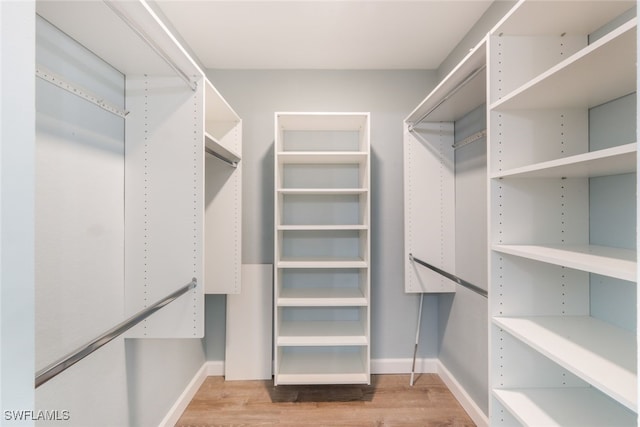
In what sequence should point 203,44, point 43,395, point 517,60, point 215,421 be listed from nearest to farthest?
point 43,395
point 517,60
point 215,421
point 203,44

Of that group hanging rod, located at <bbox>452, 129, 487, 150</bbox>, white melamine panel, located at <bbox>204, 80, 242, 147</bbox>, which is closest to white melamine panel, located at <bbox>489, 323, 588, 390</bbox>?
hanging rod, located at <bbox>452, 129, 487, 150</bbox>

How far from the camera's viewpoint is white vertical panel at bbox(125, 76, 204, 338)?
4.54 feet

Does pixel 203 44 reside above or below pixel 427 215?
above

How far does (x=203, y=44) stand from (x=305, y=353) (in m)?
2.31

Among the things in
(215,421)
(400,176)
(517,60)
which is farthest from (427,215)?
(215,421)

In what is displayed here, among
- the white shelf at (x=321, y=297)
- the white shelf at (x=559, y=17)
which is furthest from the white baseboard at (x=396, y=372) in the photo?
the white shelf at (x=559, y=17)

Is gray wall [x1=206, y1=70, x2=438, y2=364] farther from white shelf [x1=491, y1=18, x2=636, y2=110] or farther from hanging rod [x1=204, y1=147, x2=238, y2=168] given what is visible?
white shelf [x1=491, y1=18, x2=636, y2=110]

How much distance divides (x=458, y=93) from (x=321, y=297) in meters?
1.47

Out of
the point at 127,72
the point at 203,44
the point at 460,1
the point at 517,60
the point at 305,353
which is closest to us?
the point at 517,60

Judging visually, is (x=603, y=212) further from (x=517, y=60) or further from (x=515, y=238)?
(x=517, y=60)

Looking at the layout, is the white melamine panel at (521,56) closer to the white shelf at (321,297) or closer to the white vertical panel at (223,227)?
the white shelf at (321,297)

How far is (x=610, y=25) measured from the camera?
0.98 meters

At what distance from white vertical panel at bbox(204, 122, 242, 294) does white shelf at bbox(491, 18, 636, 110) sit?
1.63 meters

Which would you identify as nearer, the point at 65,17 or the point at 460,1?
the point at 65,17
